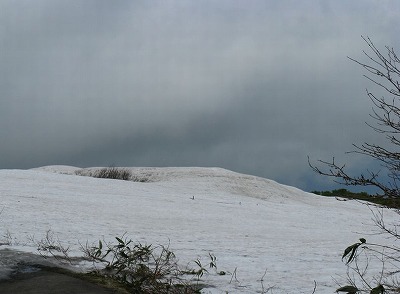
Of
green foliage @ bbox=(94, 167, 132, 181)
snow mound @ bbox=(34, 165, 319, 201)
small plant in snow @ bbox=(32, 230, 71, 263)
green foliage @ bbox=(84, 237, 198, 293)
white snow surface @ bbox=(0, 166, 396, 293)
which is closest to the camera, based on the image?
green foliage @ bbox=(84, 237, 198, 293)

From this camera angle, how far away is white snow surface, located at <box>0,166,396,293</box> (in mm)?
7410

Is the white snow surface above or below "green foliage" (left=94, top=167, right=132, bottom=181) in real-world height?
below

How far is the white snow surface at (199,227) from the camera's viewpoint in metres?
→ 7.41

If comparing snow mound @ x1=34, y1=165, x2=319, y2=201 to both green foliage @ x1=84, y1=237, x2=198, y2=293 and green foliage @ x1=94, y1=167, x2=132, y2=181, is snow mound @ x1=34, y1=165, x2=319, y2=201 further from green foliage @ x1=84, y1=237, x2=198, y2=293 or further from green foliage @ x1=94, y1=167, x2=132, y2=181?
green foliage @ x1=84, y1=237, x2=198, y2=293

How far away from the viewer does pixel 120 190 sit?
68.3 ft

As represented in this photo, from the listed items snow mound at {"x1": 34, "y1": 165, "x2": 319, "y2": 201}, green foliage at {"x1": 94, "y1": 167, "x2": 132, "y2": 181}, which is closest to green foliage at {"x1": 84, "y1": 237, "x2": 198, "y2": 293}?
snow mound at {"x1": 34, "y1": 165, "x2": 319, "y2": 201}

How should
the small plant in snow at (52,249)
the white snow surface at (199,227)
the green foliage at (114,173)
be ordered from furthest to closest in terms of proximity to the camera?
1. the green foliage at (114,173)
2. the white snow surface at (199,227)
3. the small plant in snow at (52,249)

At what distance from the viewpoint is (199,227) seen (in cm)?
1241

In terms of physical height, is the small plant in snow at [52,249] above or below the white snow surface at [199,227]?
below

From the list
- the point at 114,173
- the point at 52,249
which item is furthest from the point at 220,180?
the point at 52,249

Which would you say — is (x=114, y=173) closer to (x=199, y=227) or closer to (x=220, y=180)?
(x=220, y=180)

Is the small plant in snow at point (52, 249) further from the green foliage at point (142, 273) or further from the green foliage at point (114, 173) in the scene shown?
the green foliage at point (114, 173)


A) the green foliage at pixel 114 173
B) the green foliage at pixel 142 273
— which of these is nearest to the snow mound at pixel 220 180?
the green foliage at pixel 114 173

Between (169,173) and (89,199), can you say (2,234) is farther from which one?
(169,173)
